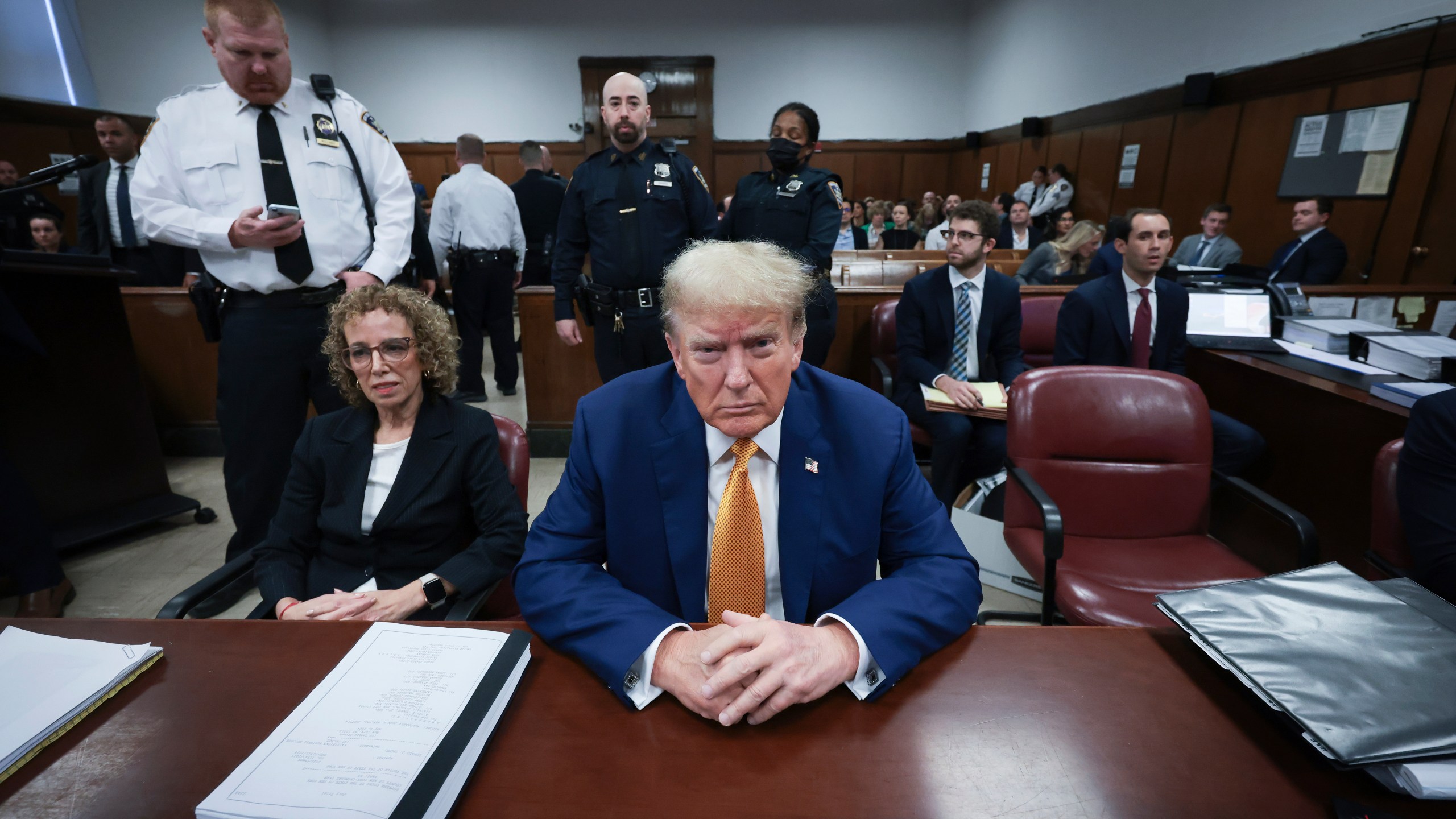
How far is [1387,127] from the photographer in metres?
4.66

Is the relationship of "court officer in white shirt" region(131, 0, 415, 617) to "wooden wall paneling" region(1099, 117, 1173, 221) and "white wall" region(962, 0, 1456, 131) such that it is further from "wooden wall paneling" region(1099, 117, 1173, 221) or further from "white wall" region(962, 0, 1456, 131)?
"wooden wall paneling" region(1099, 117, 1173, 221)

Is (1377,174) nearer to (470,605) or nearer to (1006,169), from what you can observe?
(1006,169)

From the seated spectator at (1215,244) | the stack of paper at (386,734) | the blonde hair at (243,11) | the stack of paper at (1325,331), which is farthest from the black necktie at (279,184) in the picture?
the seated spectator at (1215,244)

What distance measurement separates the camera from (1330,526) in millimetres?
2324

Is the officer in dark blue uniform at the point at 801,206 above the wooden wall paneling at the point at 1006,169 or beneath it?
beneath

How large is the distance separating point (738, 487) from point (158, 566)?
2.87 m

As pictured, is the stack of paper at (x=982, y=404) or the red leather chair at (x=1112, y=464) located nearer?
the red leather chair at (x=1112, y=464)

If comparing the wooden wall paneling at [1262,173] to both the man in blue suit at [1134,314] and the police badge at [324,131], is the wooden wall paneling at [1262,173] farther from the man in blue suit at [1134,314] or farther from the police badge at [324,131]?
the police badge at [324,131]

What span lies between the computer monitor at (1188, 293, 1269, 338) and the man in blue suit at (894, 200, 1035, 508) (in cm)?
83

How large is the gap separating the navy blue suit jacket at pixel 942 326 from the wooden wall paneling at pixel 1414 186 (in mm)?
3809

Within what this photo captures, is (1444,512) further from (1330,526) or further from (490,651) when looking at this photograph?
(490,651)

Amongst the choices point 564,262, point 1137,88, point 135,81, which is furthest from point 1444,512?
point 135,81

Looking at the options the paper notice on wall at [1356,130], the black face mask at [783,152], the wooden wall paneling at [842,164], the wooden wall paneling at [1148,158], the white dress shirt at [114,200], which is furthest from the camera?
the wooden wall paneling at [842,164]

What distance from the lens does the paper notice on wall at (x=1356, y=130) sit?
4.79 metres
